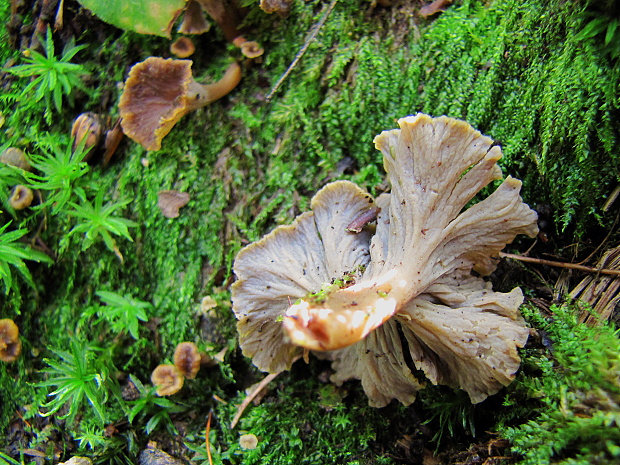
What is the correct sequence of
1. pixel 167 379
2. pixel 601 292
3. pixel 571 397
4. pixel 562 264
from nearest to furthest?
pixel 571 397 → pixel 601 292 → pixel 562 264 → pixel 167 379

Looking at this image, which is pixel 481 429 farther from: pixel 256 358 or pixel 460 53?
pixel 460 53

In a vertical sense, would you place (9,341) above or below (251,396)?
below

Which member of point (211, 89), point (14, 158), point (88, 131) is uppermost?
point (211, 89)

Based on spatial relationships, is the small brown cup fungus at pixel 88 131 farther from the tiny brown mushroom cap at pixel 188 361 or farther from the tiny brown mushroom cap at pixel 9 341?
the tiny brown mushroom cap at pixel 188 361

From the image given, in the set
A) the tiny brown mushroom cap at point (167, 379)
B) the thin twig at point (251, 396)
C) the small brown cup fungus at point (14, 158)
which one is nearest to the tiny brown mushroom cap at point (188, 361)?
the tiny brown mushroom cap at point (167, 379)

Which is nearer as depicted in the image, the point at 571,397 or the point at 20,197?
the point at 571,397

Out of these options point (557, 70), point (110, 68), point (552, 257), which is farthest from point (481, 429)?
point (110, 68)

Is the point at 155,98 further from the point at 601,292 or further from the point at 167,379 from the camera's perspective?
the point at 601,292

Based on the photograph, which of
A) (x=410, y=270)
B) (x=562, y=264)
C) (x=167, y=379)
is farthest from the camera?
(x=167, y=379)

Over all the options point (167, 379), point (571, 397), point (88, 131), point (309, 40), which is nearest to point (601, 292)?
point (571, 397)
